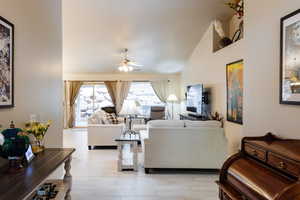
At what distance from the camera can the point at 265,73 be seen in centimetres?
204

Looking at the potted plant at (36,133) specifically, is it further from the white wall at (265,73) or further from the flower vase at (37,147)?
the white wall at (265,73)

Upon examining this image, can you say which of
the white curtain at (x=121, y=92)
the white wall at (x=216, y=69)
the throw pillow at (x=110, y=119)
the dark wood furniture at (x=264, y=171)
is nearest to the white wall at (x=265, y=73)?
the dark wood furniture at (x=264, y=171)

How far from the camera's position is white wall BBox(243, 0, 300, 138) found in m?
1.77

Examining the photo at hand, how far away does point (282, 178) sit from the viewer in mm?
1346

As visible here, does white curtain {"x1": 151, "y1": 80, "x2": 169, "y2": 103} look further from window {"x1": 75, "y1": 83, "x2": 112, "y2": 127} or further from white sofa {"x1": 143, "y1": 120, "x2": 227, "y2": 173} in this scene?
white sofa {"x1": 143, "y1": 120, "x2": 227, "y2": 173}

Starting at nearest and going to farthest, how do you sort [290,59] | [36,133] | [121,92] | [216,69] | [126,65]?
[290,59]
[36,133]
[216,69]
[126,65]
[121,92]

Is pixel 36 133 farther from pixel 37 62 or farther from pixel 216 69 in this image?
pixel 216 69

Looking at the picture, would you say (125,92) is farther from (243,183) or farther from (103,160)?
(243,183)

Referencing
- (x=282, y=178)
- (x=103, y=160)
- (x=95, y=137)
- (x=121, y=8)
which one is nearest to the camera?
(x=282, y=178)

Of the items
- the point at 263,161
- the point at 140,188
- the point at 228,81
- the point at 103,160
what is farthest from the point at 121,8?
the point at 263,161

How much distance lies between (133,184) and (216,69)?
3.41 metres

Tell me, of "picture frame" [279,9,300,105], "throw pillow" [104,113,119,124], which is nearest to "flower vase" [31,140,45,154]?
"picture frame" [279,9,300,105]

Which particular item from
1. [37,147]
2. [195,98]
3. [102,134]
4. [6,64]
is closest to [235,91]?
[195,98]

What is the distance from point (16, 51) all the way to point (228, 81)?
13.3 feet
